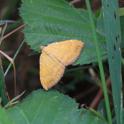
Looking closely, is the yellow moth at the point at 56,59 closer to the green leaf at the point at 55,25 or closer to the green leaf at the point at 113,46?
the green leaf at the point at 55,25

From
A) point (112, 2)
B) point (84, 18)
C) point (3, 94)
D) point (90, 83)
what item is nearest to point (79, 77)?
point (90, 83)

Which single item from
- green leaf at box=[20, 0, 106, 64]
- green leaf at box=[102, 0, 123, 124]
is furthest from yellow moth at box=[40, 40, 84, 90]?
green leaf at box=[102, 0, 123, 124]

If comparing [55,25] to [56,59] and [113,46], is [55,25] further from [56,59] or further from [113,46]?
[113,46]

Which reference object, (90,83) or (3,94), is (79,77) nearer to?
(90,83)

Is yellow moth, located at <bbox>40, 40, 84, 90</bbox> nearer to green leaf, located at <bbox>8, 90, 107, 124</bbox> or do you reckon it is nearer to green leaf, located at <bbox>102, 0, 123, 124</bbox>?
green leaf, located at <bbox>8, 90, 107, 124</bbox>

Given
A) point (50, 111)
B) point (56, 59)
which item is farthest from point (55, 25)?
point (50, 111)

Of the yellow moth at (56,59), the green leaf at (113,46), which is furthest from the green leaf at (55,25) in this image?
the green leaf at (113,46)
